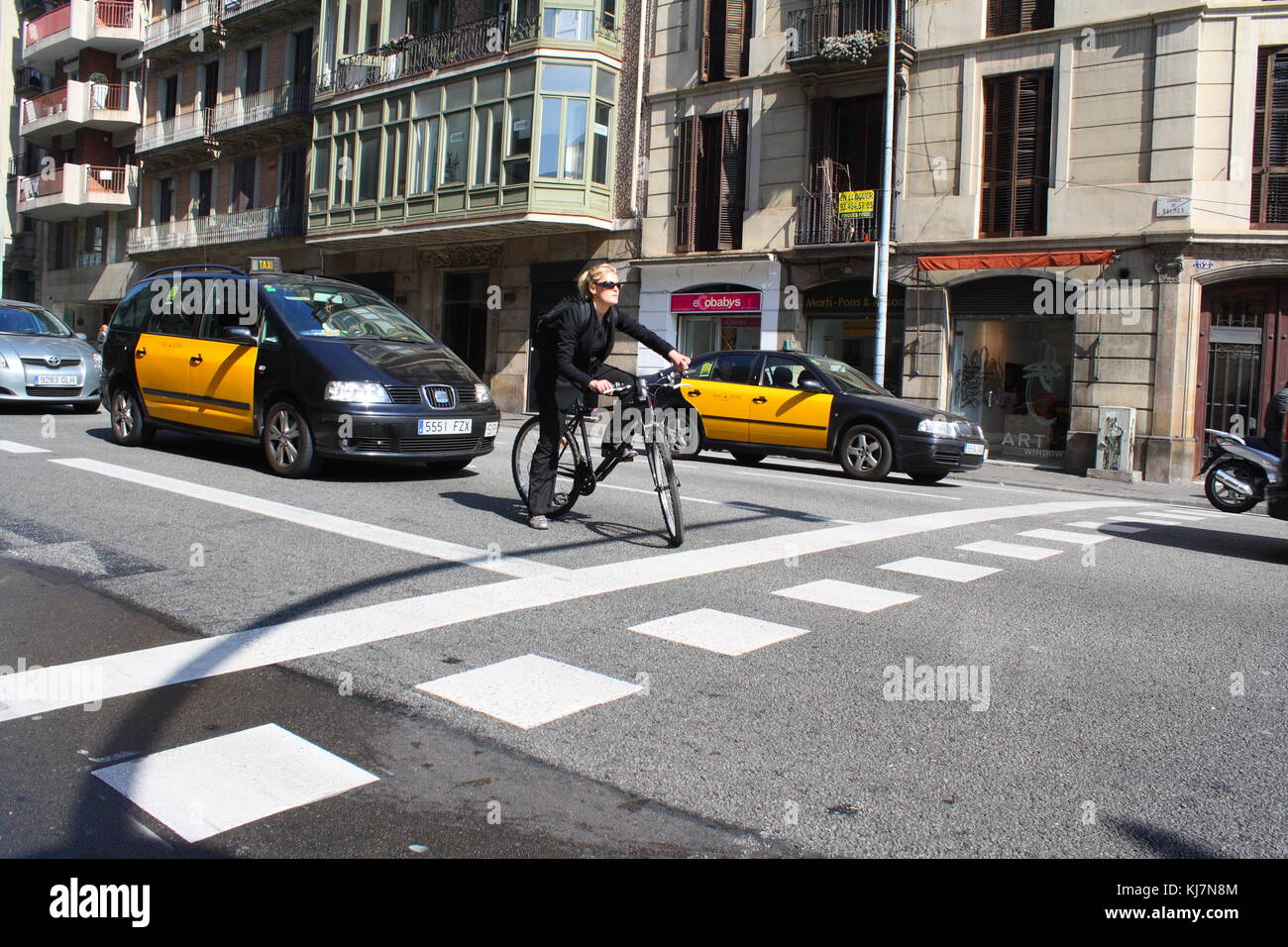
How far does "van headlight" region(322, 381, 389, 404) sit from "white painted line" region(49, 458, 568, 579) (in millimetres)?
1142

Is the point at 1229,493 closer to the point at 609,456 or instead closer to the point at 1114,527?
the point at 1114,527

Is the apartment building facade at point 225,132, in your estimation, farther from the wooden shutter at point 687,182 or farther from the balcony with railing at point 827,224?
the balcony with railing at point 827,224

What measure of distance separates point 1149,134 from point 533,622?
17.9m

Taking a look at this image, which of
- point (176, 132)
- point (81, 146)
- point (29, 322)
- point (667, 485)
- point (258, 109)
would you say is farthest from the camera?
point (81, 146)

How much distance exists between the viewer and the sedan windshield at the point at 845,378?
14.0m

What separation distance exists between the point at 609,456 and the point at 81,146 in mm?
44101

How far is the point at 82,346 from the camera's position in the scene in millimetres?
15328

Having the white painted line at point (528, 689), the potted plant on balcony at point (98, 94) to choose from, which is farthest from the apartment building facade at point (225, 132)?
the white painted line at point (528, 689)

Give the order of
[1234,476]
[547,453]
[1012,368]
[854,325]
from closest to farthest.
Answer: [547,453] < [1234,476] < [1012,368] < [854,325]

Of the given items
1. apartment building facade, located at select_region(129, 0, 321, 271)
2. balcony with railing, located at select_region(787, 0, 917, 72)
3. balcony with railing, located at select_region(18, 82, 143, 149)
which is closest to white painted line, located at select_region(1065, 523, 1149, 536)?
balcony with railing, located at select_region(787, 0, 917, 72)

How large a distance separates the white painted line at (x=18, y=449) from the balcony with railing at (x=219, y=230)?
23.6 m

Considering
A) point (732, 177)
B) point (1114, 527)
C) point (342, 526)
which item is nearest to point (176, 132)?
point (732, 177)

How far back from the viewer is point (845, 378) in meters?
14.3
